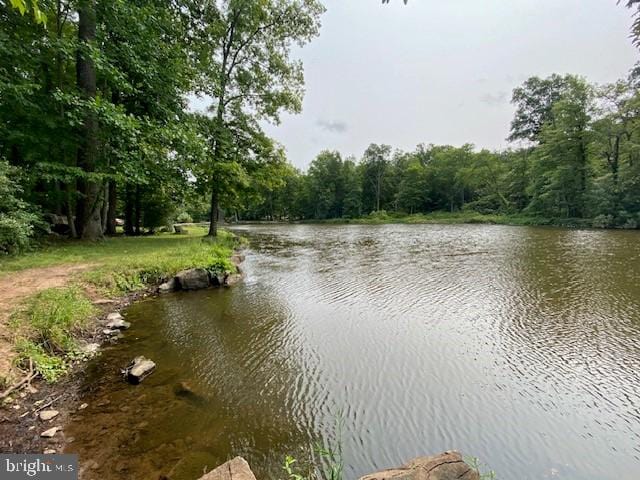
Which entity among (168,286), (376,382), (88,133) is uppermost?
(88,133)

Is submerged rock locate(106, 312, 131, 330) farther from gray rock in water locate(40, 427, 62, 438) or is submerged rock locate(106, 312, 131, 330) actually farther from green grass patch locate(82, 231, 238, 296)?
gray rock in water locate(40, 427, 62, 438)

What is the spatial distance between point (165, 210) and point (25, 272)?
1459 cm

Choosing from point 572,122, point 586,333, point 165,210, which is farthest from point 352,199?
point 586,333

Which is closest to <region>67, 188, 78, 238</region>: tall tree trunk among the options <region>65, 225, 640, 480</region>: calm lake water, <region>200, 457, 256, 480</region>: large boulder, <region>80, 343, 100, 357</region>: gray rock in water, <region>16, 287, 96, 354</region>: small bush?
<region>65, 225, 640, 480</region>: calm lake water

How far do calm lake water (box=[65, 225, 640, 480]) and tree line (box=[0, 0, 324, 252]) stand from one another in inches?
248

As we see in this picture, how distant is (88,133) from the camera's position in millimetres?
11297

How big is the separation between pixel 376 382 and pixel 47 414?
3.87m

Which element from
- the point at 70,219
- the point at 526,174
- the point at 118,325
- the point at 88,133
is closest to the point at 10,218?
the point at 118,325

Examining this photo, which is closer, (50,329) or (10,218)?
(50,329)

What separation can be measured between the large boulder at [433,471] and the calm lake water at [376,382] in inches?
31.2

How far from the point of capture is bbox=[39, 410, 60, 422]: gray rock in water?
330 centimetres

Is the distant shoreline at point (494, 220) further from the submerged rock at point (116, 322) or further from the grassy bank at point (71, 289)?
the submerged rock at point (116, 322)

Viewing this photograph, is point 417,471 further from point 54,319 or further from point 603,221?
point 603,221

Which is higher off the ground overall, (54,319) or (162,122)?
(162,122)
